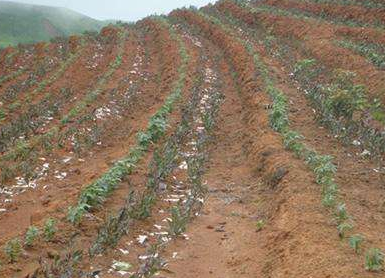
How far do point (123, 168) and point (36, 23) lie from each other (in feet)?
436

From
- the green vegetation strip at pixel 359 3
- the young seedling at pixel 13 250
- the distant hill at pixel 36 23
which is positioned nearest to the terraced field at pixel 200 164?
the young seedling at pixel 13 250

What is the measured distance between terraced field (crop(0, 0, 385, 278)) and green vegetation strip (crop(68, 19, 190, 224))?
0.03 metres

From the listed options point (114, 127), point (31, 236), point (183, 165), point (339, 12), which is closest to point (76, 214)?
point (31, 236)

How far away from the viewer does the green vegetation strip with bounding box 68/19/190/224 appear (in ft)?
27.7

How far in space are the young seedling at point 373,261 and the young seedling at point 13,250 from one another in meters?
4.43

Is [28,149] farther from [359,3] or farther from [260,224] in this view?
[359,3]

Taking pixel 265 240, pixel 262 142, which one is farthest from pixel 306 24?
pixel 265 240

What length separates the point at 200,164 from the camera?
1120 cm

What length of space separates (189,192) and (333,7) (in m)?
23.2

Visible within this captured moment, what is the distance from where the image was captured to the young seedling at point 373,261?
20.6ft

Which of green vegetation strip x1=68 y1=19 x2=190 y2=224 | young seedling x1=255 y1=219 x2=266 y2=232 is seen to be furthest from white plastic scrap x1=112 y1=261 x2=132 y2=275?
young seedling x1=255 y1=219 x2=266 y2=232

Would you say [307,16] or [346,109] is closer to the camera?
[346,109]

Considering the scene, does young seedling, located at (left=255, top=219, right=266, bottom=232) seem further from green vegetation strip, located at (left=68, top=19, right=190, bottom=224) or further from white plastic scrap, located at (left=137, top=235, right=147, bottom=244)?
green vegetation strip, located at (left=68, top=19, right=190, bottom=224)

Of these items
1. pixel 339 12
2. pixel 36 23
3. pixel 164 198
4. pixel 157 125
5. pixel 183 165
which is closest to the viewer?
pixel 164 198
